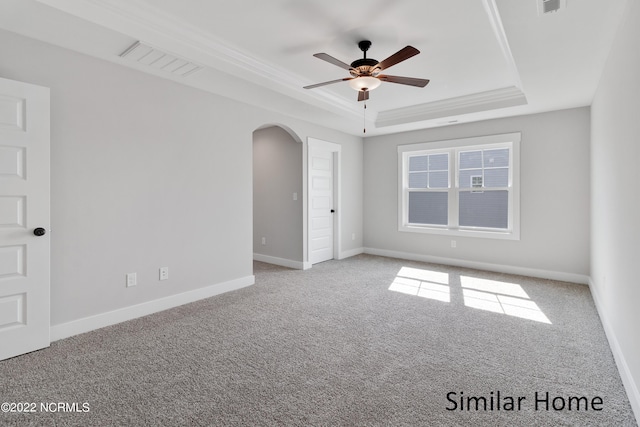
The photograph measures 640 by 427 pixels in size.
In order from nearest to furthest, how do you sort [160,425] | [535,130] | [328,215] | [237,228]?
[160,425], [237,228], [535,130], [328,215]

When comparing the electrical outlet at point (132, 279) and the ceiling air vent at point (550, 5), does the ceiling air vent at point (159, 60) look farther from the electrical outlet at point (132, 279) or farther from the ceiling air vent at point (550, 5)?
the ceiling air vent at point (550, 5)

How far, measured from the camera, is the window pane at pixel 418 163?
600cm

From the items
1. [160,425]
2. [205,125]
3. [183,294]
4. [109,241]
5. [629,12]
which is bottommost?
[160,425]

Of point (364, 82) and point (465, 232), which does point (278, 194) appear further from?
point (465, 232)

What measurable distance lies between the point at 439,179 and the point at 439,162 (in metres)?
0.30

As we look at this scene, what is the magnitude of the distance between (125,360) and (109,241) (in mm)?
1159

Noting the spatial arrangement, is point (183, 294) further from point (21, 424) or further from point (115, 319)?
point (21, 424)

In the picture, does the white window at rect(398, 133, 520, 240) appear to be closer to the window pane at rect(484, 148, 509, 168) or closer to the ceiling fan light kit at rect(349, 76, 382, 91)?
the window pane at rect(484, 148, 509, 168)

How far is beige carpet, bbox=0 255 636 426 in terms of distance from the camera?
1.83 meters

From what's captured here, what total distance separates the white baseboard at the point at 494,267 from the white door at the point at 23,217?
516 cm

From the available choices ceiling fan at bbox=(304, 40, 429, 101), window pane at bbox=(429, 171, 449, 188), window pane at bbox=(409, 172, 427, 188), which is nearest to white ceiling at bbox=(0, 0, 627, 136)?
ceiling fan at bbox=(304, 40, 429, 101)

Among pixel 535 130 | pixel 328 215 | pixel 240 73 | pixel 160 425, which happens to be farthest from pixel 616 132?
pixel 328 215

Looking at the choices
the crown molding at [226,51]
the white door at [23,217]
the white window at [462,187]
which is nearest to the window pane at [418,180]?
the white window at [462,187]

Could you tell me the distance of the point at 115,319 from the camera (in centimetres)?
306
